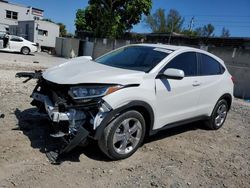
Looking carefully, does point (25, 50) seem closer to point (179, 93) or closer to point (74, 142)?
point (179, 93)

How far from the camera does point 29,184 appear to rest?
137 inches

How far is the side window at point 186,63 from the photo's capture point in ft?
16.2

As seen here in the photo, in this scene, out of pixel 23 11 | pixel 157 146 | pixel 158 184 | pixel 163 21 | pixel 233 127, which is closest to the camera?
pixel 158 184

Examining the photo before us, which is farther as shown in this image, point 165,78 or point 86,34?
point 86,34

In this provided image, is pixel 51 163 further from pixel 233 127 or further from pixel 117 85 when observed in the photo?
pixel 233 127

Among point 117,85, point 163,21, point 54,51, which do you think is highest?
point 163,21

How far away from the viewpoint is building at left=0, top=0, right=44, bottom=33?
43.9m

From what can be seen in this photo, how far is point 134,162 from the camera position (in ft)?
14.3

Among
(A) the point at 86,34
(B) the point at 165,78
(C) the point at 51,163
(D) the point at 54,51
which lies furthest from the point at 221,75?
(A) the point at 86,34

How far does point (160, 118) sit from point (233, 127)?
9.90ft

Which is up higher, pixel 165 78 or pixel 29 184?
pixel 165 78

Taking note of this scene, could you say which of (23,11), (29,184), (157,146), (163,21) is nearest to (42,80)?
(29,184)

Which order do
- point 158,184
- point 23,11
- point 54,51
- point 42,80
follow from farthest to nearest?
point 23,11 → point 54,51 → point 42,80 → point 158,184

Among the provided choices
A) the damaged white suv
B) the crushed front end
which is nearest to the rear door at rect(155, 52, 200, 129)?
the damaged white suv
